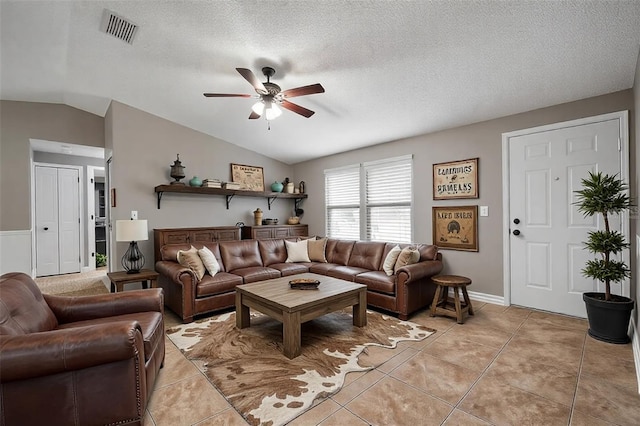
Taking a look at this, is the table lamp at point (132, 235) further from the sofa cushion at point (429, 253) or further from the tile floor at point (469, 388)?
the sofa cushion at point (429, 253)

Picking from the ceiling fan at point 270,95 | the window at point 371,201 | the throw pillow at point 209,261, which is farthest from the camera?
the window at point 371,201

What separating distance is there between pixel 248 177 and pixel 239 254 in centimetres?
179

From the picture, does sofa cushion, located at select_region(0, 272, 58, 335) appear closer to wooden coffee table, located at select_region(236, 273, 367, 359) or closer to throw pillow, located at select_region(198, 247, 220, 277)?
wooden coffee table, located at select_region(236, 273, 367, 359)

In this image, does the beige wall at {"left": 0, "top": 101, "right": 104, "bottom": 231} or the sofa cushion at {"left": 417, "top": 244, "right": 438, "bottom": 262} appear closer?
the sofa cushion at {"left": 417, "top": 244, "right": 438, "bottom": 262}

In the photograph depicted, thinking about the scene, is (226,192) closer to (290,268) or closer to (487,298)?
(290,268)

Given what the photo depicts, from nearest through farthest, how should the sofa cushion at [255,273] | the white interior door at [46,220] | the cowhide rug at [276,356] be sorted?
the cowhide rug at [276,356], the sofa cushion at [255,273], the white interior door at [46,220]

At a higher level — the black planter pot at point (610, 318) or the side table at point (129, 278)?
the side table at point (129, 278)

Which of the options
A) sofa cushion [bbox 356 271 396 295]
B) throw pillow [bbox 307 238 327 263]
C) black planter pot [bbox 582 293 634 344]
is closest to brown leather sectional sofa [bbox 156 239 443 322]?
sofa cushion [bbox 356 271 396 295]

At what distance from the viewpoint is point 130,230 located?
138 inches

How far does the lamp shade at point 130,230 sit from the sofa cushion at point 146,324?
160cm

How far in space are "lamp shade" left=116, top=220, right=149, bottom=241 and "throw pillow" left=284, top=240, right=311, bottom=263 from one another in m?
2.15

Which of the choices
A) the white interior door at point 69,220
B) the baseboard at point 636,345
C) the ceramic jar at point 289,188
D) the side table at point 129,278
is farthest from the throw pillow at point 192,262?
the white interior door at point 69,220

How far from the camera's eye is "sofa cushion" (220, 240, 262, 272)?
4175mm

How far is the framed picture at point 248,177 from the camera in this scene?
5.36m
